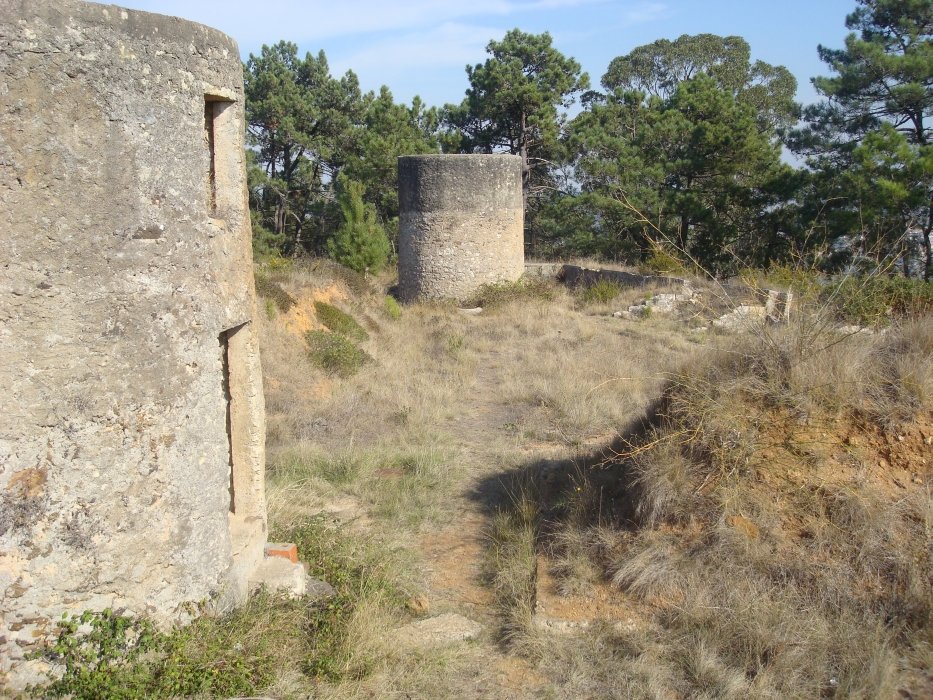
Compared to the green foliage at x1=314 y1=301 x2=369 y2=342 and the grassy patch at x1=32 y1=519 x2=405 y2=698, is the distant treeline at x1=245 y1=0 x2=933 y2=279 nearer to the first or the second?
the green foliage at x1=314 y1=301 x2=369 y2=342

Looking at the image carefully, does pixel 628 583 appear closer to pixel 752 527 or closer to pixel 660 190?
pixel 752 527

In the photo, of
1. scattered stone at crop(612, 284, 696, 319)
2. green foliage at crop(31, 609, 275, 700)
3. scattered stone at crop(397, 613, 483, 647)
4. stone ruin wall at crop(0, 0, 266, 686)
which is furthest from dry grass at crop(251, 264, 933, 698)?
scattered stone at crop(612, 284, 696, 319)

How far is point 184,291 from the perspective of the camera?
3455 millimetres

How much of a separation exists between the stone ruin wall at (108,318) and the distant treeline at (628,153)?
1398cm

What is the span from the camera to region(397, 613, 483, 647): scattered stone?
4285 millimetres

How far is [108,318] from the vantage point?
3.19 meters

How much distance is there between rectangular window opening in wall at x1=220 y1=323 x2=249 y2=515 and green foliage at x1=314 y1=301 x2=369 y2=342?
7.81m

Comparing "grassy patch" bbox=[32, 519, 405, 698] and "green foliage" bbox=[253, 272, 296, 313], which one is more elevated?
"green foliage" bbox=[253, 272, 296, 313]

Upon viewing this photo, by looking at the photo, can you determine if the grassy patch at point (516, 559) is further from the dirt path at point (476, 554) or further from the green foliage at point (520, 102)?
the green foliage at point (520, 102)

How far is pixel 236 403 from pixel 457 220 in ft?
→ 42.2

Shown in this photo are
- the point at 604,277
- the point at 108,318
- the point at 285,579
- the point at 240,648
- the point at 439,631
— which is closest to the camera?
the point at 108,318

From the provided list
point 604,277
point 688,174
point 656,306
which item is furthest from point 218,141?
point 688,174

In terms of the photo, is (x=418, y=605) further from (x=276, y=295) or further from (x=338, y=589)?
(x=276, y=295)

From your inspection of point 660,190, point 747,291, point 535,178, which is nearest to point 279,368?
point 747,291
